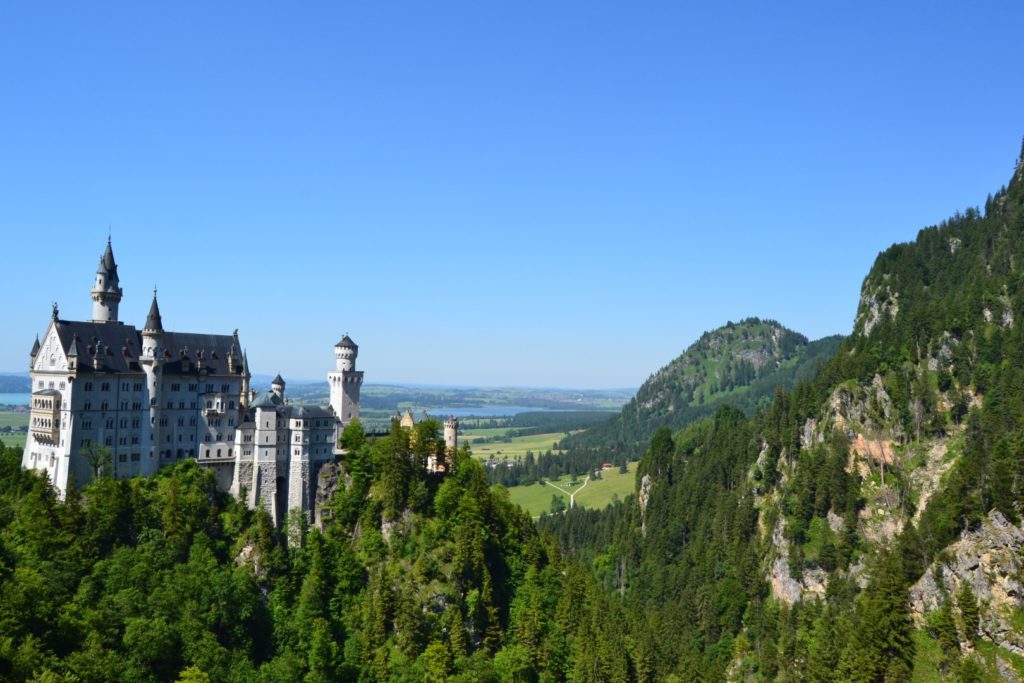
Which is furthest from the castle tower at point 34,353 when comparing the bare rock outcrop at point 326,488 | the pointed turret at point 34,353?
the bare rock outcrop at point 326,488

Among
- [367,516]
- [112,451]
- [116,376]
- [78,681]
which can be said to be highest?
[116,376]

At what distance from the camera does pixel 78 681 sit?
73.7 metres

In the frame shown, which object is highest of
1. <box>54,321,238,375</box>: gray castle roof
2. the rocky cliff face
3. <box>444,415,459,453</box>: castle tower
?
<box>54,321,238,375</box>: gray castle roof

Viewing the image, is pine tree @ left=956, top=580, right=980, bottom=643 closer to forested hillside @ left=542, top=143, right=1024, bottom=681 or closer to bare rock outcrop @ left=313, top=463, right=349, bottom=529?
forested hillside @ left=542, top=143, right=1024, bottom=681

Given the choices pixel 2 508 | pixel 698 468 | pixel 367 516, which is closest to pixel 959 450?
pixel 698 468

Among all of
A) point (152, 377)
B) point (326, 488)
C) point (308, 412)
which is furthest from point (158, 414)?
point (326, 488)

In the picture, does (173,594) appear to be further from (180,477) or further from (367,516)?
(367,516)

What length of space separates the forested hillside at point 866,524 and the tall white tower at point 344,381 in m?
54.6

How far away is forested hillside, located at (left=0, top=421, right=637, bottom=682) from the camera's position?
3447 inches

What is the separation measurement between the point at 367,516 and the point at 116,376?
1429 inches

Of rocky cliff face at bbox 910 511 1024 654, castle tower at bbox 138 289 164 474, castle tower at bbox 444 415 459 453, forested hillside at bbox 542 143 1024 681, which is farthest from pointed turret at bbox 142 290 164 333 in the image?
rocky cliff face at bbox 910 511 1024 654

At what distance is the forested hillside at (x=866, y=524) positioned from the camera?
11319cm

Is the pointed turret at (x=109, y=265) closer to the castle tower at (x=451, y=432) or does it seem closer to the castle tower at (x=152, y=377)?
the castle tower at (x=152, y=377)

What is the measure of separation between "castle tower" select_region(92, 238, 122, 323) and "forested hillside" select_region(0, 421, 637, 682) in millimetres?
20886
